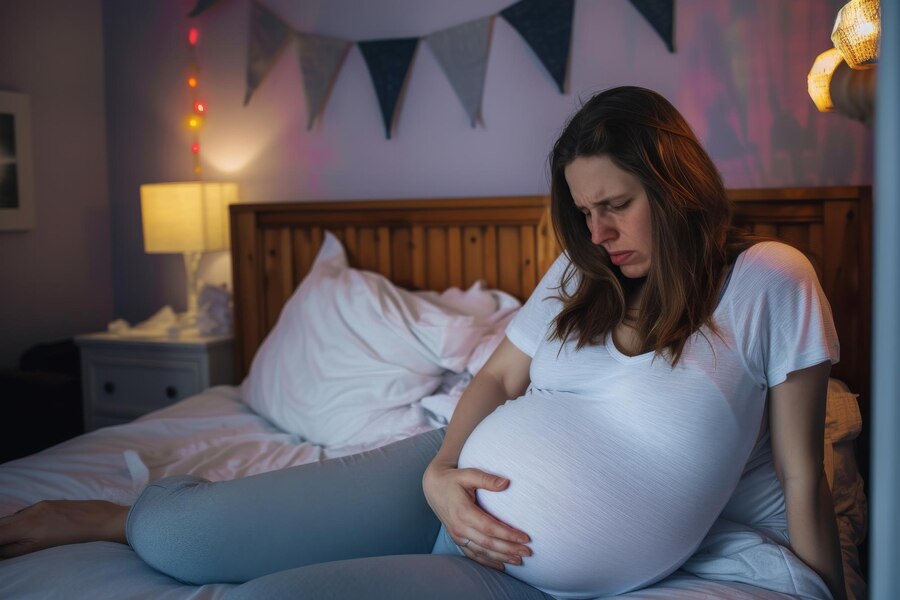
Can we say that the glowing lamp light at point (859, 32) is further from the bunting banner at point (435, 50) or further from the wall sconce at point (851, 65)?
the bunting banner at point (435, 50)

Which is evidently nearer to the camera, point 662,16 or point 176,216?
point 662,16

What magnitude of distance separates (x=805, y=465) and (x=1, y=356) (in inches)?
104

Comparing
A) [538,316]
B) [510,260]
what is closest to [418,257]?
[510,260]

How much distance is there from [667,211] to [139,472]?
112 centimetres

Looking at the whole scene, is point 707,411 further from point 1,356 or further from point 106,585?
point 1,356

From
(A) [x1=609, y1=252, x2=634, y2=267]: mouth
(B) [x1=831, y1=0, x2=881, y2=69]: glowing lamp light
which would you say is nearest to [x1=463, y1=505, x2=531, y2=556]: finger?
(A) [x1=609, y1=252, x2=634, y2=267]: mouth

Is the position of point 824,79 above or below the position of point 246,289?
above

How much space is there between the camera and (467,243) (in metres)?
2.42

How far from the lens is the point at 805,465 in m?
1.07

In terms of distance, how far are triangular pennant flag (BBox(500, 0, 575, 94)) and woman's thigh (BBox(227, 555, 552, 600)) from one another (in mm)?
1636

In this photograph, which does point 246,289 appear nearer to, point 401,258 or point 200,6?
point 401,258

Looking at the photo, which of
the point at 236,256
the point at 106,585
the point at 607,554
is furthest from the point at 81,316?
the point at 607,554

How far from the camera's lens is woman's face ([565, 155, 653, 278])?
46.9 inches

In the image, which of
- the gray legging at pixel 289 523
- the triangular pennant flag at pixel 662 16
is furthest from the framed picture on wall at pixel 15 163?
the triangular pennant flag at pixel 662 16
